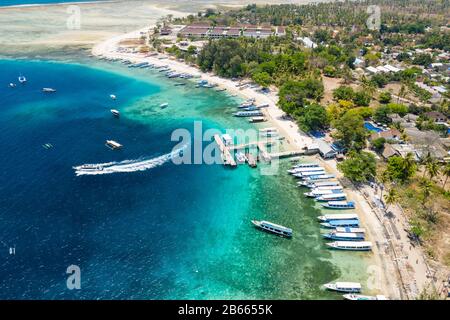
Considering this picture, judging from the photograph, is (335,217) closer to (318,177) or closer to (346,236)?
(346,236)

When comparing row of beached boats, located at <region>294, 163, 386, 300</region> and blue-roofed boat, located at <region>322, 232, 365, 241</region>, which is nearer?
row of beached boats, located at <region>294, 163, 386, 300</region>

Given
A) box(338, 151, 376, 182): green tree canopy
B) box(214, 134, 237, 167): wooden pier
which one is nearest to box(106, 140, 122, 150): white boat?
box(214, 134, 237, 167): wooden pier

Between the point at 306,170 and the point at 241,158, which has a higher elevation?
the point at 241,158

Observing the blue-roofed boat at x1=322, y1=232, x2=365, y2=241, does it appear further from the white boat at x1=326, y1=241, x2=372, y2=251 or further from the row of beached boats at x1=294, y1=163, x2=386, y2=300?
the white boat at x1=326, y1=241, x2=372, y2=251

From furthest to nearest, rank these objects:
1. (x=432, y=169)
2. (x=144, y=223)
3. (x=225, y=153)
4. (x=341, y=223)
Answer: (x=225, y=153) → (x=432, y=169) → (x=144, y=223) → (x=341, y=223)

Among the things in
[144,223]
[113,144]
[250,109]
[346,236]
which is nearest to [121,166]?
[113,144]

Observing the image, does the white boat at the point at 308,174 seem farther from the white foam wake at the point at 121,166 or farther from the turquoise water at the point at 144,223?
the white foam wake at the point at 121,166

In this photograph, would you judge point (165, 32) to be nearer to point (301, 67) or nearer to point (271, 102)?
point (301, 67)
